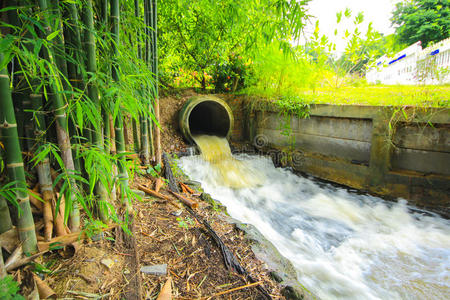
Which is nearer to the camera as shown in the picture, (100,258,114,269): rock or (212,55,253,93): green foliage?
(100,258,114,269): rock

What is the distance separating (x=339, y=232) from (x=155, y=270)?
2.84 meters

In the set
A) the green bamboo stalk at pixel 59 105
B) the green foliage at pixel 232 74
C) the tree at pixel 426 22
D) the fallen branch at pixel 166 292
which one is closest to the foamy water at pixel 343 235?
the fallen branch at pixel 166 292

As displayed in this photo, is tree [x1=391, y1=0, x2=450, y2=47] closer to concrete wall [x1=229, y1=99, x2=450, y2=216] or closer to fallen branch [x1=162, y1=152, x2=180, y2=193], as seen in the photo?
concrete wall [x1=229, y1=99, x2=450, y2=216]

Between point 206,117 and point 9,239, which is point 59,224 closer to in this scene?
point 9,239

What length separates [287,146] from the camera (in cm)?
579

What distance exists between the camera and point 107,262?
1538 mm

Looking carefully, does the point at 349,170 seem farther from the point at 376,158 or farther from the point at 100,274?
the point at 100,274

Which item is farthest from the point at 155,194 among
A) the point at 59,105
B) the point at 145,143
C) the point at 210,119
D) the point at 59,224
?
the point at 210,119

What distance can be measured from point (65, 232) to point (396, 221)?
14.4 feet

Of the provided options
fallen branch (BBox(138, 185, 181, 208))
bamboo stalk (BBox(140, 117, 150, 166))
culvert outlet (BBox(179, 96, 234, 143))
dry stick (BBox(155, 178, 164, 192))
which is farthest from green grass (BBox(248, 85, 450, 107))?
fallen branch (BBox(138, 185, 181, 208))

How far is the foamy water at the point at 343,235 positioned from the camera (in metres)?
2.40

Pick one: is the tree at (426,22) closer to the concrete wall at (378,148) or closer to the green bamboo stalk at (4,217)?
the concrete wall at (378,148)

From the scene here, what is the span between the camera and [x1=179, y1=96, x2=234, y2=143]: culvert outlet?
5.49 meters

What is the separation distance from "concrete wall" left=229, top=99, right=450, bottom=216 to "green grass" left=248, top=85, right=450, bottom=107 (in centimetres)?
14
